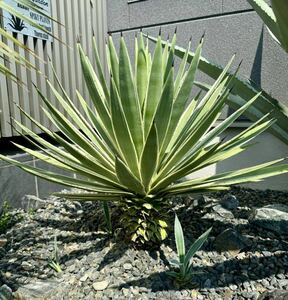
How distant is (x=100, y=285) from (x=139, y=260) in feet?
0.81

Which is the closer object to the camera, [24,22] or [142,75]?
[142,75]

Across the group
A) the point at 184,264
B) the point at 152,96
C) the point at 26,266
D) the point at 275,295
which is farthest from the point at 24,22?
the point at 275,295

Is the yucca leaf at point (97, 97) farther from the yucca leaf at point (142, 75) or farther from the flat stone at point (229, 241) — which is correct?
the flat stone at point (229, 241)

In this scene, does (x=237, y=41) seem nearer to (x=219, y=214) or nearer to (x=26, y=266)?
(x=219, y=214)

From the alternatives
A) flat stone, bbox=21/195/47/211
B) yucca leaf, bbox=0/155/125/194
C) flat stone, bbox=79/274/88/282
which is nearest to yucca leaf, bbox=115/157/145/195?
yucca leaf, bbox=0/155/125/194

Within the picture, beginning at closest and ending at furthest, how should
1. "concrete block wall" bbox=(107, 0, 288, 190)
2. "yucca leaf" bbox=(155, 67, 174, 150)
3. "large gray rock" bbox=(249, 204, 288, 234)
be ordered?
"yucca leaf" bbox=(155, 67, 174, 150)
"large gray rock" bbox=(249, 204, 288, 234)
"concrete block wall" bbox=(107, 0, 288, 190)

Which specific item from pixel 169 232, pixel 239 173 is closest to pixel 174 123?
pixel 239 173

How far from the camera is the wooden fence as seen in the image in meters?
2.74

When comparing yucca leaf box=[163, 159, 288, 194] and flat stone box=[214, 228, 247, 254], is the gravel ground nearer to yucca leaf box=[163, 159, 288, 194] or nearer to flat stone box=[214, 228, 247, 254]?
flat stone box=[214, 228, 247, 254]

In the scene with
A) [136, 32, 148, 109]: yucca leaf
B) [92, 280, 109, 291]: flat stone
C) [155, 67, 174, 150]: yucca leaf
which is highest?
[136, 32, 148, 109]: yucca leaf

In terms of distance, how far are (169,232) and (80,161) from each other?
0.68 meters

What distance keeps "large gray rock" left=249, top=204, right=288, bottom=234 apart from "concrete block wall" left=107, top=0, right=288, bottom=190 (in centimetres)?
125

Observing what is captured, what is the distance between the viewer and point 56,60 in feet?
10.7

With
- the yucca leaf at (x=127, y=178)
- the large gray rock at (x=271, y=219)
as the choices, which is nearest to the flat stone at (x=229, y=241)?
the large gray rock at (x=271, y=219)
